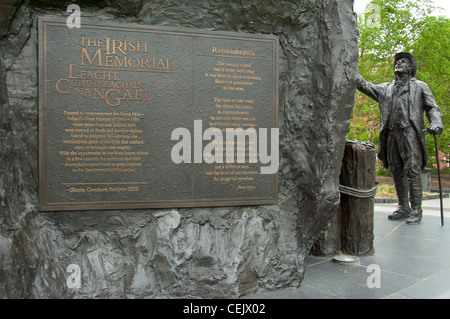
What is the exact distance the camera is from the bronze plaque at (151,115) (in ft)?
10.1

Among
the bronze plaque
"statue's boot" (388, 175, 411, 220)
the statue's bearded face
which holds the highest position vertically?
the statue's bearded face

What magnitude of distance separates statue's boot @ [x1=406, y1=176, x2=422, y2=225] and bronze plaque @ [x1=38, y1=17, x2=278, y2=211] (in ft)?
13.1

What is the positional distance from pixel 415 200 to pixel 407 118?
1521 millimetres

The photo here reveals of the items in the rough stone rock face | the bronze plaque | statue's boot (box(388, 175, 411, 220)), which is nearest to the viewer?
the rough stone rock face

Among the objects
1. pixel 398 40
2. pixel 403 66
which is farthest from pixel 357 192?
pixel 398 40

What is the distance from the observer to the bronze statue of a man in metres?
6.21

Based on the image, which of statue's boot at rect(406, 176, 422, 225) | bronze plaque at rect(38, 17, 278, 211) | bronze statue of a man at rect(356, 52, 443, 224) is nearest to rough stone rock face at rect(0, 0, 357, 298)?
bronze plaque at rect(38, 17, 278, 211)

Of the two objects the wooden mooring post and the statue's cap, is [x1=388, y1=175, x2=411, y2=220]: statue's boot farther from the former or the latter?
the wooden mooring post

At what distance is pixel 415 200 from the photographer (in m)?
6.35

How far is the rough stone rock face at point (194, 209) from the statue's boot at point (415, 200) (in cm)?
340

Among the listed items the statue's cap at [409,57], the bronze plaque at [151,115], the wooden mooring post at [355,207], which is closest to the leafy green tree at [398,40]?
the statue's cap at [409,57]

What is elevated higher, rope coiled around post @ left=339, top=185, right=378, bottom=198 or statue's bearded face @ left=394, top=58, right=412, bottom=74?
statue's bearded face @ left=394, top=58, right=412, bottom=74

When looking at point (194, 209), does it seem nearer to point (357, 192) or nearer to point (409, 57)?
point (357, 192)

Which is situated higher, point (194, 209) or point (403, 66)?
point (403, 66)
